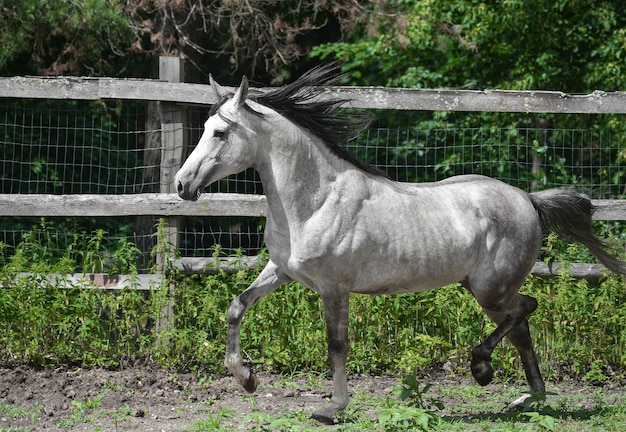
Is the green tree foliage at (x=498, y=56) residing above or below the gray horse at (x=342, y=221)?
above

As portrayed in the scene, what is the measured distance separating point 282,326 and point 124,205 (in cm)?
158

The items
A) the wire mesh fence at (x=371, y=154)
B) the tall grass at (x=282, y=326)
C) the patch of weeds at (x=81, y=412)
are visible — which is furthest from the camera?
the wire mesh fence at (x=371, y=154)

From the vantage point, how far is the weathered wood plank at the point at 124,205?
727cm

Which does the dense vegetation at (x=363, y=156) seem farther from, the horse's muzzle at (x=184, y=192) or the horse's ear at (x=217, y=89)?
the horse's muzzle at (x=184, y=192)

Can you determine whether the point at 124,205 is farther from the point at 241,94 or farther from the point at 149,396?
the point at 241,94

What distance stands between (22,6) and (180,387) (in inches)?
200

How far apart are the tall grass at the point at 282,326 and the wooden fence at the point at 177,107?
198 mm

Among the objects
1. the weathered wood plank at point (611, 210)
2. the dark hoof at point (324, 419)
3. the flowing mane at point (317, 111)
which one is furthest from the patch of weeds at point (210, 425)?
the weathered wood plank at point (611, 210)

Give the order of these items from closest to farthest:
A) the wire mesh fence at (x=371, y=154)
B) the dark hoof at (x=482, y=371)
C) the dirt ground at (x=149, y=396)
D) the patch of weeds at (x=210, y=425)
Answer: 1. the patch of weeds at (x=210, y=425)
2. the dirt ground at (x=149, y=396)
3. the dark hoof at (x=482, y=371)
4. the wire mesh fence at (x=371, y=154)

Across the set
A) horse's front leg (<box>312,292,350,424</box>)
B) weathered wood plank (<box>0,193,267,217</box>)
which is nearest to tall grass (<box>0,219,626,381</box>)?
weathered wood plank (<box>0,193,267,217</box>)

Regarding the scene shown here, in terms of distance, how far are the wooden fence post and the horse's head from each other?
80.8 inches

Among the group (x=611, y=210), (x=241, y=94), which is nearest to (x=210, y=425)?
(x=241, y=94)

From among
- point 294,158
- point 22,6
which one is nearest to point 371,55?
point 22,6

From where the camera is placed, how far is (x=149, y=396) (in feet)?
21.2
